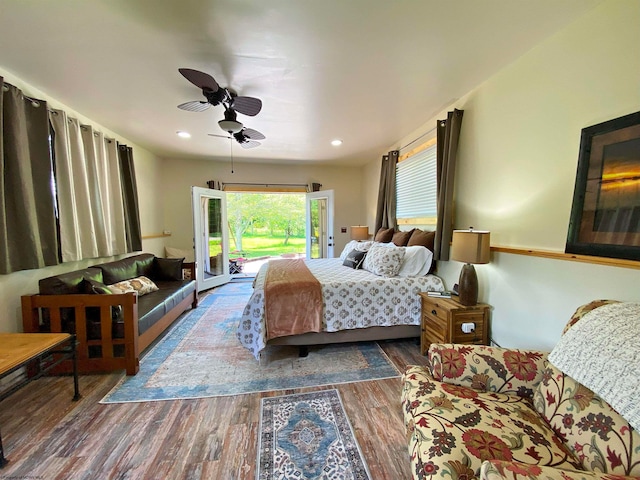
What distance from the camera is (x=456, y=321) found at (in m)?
2.12

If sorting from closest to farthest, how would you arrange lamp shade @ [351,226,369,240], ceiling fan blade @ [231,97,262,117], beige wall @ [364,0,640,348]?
beige wall @ [364,0,640,348] → ceiling fan blade @ [231,97,262,117] → lamp shade @ [351,226,369,240]

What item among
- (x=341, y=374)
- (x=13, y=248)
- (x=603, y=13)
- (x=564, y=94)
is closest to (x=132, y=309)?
(x=13, y=248)

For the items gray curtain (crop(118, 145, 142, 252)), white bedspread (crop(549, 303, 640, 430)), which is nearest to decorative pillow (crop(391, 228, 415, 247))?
white bedspread (crop(549, 303, 640, 430))

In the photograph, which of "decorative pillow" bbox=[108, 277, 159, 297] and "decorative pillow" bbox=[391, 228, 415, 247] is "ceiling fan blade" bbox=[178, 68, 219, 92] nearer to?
"decorative pillow" bbox=[108, 277, 159, 297]

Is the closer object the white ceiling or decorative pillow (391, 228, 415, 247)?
the white ceiling

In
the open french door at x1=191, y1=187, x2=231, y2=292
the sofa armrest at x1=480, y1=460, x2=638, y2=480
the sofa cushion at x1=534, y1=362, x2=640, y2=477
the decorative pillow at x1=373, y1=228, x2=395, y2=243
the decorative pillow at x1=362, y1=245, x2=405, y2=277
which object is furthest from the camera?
the open french door at x1=191, y1=187, x2=231, y2=292

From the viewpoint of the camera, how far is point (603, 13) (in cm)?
144

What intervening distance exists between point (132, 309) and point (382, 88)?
2953 mm

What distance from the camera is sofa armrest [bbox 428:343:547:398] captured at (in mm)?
1286

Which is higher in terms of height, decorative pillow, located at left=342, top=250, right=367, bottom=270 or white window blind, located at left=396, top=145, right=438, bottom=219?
white window blind, located at left=396, top=145, right=438, bottom=219

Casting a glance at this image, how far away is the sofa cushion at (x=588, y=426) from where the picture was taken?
84 centimetres

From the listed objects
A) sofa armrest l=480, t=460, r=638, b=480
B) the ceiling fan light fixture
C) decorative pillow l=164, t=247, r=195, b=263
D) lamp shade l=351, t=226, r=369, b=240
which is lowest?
decorative pillow l=164, t=247, r=195, b=263

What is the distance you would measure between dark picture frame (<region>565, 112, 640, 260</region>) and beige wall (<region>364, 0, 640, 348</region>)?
8cm

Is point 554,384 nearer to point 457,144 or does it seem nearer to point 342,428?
point 342,428
